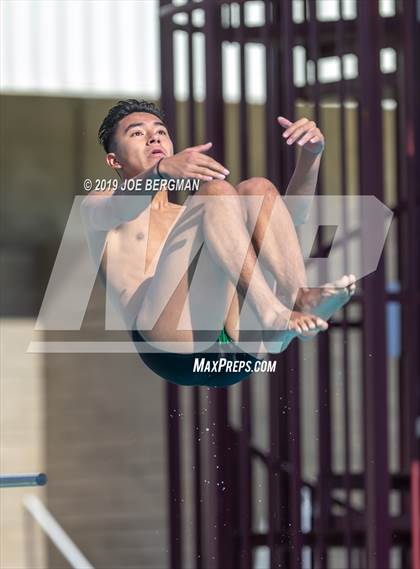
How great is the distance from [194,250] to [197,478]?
856 millimetres

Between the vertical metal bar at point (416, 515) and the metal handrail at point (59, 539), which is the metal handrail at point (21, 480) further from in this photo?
the vertical metal bar at point (416, 515)

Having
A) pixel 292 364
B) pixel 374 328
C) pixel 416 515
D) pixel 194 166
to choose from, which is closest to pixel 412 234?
pixel 374 328

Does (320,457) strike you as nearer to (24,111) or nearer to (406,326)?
(406,326)

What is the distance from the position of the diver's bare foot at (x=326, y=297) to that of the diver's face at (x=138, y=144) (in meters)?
0.34

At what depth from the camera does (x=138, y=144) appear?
195cm

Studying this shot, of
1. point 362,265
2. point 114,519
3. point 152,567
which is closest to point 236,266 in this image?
point 362,265

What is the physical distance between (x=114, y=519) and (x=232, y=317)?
283cm

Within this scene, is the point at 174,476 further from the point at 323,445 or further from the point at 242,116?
the point at 242,116

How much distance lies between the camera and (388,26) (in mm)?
2562

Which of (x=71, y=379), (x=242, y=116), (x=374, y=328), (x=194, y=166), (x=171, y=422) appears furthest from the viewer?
(x=71, y=379)

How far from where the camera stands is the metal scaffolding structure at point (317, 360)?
2.32 meters

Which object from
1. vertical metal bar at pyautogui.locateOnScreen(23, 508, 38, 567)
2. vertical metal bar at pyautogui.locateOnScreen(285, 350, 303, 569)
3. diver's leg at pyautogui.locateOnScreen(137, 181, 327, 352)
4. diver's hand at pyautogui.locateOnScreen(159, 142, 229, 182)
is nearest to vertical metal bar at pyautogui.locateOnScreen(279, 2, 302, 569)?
vertical metal bar at pyautogui.locateOnScreen(285, 350, 303, 569)

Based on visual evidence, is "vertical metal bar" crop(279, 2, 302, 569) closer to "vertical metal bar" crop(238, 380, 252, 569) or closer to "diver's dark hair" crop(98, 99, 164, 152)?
"vertical metal bar" crop(238, 380, 252, 569)

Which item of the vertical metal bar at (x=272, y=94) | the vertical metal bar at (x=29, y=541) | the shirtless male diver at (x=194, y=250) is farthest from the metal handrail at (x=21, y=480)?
the vertical metal bar at (x=29, y=541)
